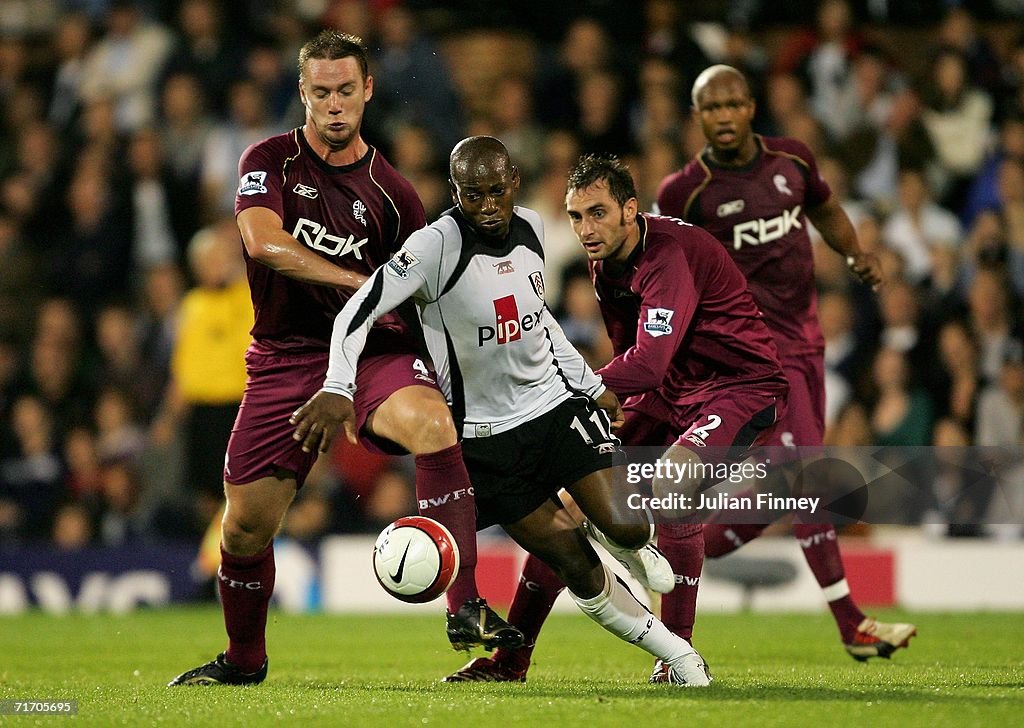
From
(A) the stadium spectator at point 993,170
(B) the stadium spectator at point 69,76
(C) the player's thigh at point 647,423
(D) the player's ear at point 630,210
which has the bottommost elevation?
(C) the player's thigh at point 647,423

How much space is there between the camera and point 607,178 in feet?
21.2

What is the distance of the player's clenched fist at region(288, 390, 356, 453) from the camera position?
5.46 m

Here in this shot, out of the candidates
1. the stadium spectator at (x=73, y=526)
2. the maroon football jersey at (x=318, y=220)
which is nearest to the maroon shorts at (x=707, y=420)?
the maroon football jersey at (x=318, y=220)

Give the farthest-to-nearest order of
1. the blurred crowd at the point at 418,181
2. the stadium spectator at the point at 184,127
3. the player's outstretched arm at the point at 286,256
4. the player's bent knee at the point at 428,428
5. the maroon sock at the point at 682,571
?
the stadium spectator at the point at 184,127 < the blurred crowd at the point at 418,181 < the maroon sock at the point at 682,571 < the player's outstretched arm at the point at 286,256 < the player's bent knee at the point at 428,428

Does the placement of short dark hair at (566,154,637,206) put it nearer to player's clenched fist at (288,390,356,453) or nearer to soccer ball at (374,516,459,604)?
player's clenched fist at (288,390,356,453)

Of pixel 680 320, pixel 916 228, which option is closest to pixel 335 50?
pixel 680 320

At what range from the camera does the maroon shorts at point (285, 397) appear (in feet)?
20.1

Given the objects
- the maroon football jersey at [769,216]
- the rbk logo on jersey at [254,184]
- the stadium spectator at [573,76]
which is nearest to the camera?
the rbk logo on jersey at [254,184]

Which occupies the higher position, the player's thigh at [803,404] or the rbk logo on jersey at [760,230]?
the rbk logo on jersey at [760,230]

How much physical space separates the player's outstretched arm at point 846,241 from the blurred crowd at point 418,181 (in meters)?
3.11

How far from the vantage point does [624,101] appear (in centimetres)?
1310

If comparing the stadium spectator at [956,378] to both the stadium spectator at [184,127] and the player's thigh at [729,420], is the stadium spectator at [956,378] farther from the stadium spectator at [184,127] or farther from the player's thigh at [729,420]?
the stadium spectator at [184,127]

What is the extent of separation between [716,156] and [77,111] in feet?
28.5

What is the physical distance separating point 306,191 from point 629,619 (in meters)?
2.12
